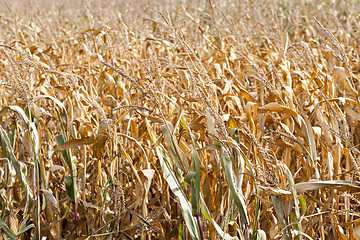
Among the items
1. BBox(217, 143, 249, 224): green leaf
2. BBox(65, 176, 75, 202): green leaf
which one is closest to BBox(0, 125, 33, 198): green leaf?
BBox(65, 176, 75, 202): green leaf

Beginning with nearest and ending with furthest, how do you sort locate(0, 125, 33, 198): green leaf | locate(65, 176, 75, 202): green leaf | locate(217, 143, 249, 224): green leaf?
locate(217, 143, 249, 224): green leaf
locate(0, 125, 33, 198): green leaf
locate(65, 176, 75, 202): green leaf

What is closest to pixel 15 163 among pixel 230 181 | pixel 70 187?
pixel 70 187

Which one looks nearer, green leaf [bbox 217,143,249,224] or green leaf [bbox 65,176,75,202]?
green leaf [bbox 217,143,249,224]

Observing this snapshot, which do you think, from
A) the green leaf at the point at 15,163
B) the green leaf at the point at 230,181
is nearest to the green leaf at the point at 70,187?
the green leaf at the point at 15,163

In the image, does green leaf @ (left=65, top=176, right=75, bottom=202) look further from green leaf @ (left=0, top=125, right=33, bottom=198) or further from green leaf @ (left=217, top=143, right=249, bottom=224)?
green leaf @ (left=217, top=143, right=249, bottom=224)

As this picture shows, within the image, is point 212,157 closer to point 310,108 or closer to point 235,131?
point 235,131

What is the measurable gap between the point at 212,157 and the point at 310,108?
2.43 ft

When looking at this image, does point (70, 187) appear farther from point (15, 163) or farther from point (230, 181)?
point (230, 181)

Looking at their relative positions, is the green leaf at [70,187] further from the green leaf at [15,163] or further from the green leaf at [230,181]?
the green leaf at [230,181]

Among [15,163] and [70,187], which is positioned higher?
[15,163]

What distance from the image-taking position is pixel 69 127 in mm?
1485

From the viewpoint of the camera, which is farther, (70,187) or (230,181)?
(70,187)

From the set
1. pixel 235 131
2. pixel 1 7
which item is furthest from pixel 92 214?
pixel 1 7

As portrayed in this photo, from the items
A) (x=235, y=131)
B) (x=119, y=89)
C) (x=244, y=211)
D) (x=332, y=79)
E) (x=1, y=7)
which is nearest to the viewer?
(x=244, y=211)
